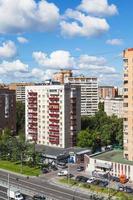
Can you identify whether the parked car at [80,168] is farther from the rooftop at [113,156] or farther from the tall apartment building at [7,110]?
the tall apartment building at [7,110]

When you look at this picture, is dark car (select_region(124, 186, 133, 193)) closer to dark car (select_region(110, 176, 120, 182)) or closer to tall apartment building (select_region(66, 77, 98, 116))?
dark car (select_region(110, 176, 120, 182))

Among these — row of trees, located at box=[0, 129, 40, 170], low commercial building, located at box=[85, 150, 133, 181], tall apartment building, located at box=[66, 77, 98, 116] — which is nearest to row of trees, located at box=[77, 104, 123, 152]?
low commercial building, located at box=[85, 150, 133, 181]

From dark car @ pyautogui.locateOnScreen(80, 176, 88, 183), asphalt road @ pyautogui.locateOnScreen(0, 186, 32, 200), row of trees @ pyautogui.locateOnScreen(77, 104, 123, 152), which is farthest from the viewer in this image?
row of trees @ pyautogui.locateOnScreen(77, 104, 123, 152)

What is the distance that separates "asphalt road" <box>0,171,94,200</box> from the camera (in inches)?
2835

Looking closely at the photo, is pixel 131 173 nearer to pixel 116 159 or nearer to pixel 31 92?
pixel 116 159

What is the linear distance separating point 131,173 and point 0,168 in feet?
111

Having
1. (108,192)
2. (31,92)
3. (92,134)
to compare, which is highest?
(31,92)

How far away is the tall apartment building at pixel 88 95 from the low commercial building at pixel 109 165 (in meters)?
96.8

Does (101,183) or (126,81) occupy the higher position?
(126,81)

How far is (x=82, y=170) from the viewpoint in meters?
93.2

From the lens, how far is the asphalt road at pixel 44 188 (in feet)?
236

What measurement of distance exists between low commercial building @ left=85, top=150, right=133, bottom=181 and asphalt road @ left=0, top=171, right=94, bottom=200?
12834 mm

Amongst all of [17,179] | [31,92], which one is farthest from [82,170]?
[31,92]

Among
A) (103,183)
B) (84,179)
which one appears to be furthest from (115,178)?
(84,179)
